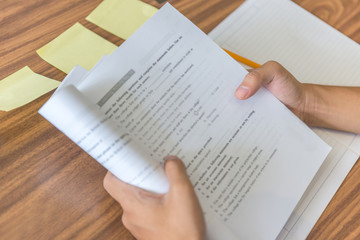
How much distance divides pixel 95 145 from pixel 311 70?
0.51m

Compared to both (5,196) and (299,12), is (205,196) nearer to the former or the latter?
(5,196)

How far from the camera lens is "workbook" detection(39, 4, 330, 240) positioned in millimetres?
436

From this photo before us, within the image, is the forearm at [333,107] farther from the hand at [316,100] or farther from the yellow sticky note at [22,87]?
the yellow sticky note at [22,87]

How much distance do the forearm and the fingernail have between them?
0.58 feet

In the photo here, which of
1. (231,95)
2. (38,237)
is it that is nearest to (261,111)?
(231,95)

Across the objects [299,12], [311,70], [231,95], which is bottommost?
[231,95]

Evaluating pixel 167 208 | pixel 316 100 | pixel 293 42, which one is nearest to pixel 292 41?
pixel 293 42

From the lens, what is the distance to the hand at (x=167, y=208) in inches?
17.1

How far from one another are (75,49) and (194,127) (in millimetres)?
329

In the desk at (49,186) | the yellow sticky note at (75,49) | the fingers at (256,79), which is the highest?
the fingers at (256,79)

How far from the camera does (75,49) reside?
0.68 meters

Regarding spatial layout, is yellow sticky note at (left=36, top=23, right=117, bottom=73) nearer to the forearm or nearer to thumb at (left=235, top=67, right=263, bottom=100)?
thumb at (left=235, top=67, right=263, bottom=100)

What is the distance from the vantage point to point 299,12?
792mm

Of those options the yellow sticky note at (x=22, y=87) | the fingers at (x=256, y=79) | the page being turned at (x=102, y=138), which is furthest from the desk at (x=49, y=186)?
the fingers at (x=256, y=79)
